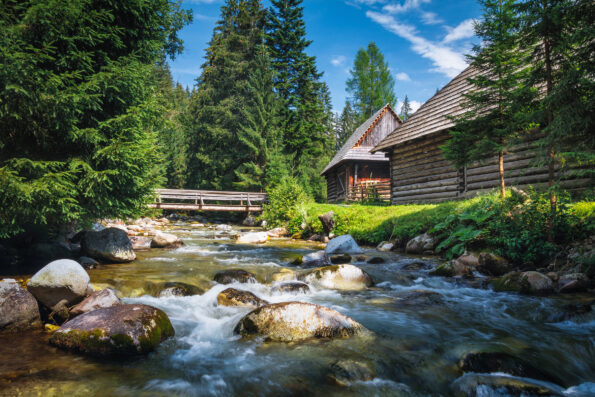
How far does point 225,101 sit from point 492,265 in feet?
88.3

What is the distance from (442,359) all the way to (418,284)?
3.04 meters

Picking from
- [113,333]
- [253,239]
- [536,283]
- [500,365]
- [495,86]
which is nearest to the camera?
[500,365]

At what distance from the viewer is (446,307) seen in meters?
4.82

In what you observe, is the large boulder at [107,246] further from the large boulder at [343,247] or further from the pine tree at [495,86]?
the pine tree at [495,86]

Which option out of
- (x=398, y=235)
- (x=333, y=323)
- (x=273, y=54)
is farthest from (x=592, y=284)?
(x=273, y=54)

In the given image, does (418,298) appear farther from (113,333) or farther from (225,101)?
(225,101)

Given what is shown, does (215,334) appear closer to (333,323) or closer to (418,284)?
(333,323)

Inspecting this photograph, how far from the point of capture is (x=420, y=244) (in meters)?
9.24

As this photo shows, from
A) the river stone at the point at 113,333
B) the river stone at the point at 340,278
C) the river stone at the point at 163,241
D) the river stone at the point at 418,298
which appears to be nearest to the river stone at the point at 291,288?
the river stone at the point at 340,278

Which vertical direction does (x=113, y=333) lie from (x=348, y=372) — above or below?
above

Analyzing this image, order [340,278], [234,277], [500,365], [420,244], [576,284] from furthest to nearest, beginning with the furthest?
[420,244]
[340,278]
[234,277]
[576,284]
[500,365]

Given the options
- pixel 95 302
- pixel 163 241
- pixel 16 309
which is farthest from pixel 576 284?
pixel 163 241

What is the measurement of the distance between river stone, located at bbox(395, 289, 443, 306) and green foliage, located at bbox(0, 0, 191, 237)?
549cm

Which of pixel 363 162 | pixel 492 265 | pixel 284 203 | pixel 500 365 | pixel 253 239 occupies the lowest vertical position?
pixel 253 239
